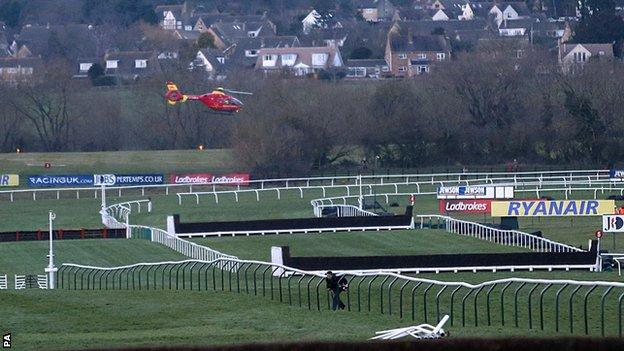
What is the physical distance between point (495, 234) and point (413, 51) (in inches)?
3336

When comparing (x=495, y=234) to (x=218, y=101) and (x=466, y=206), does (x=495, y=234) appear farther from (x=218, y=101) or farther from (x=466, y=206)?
(x=218, y=101)

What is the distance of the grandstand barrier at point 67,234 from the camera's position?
164ft

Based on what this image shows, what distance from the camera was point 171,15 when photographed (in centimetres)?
16262

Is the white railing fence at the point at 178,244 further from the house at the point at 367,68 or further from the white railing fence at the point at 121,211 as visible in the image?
the house at the point at 367,68

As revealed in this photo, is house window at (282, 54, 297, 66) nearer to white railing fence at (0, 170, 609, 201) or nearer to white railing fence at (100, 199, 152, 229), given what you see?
white railing fence at (0, 170, 609, 201)

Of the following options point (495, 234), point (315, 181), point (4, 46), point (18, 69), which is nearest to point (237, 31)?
point (4, 46)

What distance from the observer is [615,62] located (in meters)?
95.3

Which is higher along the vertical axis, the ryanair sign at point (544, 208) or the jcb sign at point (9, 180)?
the jcb sign at point (9, 180)

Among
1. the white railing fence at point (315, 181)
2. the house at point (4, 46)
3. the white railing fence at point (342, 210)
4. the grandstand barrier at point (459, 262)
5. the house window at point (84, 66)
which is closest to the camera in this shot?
the grandstand barrier at point (459, 262)

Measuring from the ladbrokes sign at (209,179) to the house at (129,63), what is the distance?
4023 centimetres

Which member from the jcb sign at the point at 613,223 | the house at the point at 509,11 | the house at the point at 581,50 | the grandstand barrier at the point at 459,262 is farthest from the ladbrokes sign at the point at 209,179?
the house at the point at 509,11

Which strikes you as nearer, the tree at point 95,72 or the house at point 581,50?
the tree at point 95,72

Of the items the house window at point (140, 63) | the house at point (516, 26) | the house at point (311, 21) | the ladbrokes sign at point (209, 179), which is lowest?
the ladbrokes sign at point (209, 179)

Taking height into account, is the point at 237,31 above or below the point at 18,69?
above
